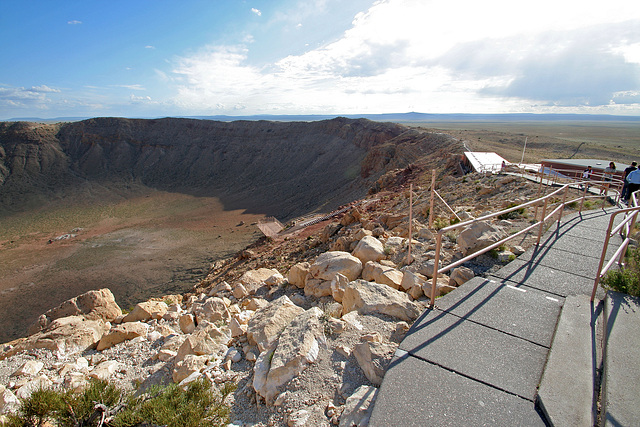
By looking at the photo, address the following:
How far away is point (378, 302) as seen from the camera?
4500mm

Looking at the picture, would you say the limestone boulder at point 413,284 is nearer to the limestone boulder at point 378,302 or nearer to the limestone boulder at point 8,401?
the limestone boulder at point 378,302

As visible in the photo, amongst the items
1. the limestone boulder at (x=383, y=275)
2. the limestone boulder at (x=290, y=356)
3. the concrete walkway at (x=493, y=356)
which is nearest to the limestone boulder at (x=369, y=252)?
the limestone boulder at (x=383, y=275)

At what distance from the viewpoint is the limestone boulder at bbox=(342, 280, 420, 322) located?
169 inches

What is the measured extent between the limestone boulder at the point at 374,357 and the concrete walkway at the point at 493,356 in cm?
14

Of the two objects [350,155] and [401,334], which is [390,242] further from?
[350,155]

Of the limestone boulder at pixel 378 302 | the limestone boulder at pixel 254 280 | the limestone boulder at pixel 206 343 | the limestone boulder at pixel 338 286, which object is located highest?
the limestone boulder at pixel 378 302

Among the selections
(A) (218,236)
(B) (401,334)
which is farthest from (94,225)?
(B) (401,334)

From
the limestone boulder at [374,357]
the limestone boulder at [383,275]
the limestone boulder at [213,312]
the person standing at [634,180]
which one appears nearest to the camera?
the limestone boulder at [374,357]

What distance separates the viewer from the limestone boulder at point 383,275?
5383 millimetres

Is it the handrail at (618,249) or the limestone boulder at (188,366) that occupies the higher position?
the handrail at (618,249)

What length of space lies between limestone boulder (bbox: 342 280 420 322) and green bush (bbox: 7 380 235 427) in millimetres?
1906

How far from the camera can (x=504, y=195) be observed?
1306cm

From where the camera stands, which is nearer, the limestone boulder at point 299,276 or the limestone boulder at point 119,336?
the limestone boulder at point 119,336

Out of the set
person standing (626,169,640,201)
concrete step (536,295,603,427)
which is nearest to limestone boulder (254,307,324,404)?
concrete step (536,295,603,427)
